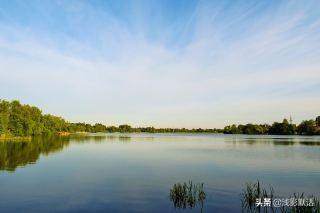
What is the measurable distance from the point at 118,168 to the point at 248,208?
2236cm

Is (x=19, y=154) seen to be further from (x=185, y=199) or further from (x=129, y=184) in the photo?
(x=185, y=199)

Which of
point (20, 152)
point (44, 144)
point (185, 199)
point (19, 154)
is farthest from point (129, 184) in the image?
point (44, 144)

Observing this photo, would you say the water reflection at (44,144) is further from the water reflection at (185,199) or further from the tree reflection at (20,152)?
the water reflection at (185,199)

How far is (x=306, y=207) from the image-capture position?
52.5 feet

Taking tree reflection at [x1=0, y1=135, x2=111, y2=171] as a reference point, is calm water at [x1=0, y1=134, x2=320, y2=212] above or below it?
below

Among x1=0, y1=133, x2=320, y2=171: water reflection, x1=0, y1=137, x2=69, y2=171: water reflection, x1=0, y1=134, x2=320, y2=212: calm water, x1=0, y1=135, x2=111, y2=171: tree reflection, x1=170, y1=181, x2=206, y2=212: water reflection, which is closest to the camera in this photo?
x1=0, y1=134, x2=320, y2=212: calm water

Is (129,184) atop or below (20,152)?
below

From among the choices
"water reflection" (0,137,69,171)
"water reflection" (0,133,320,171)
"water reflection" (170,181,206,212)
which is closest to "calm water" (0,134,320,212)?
"water reflection" (170,181,206,212)

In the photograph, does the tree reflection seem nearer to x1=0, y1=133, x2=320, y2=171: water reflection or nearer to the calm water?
x1=0, y1=133, x2=320, y2=171: water reflection

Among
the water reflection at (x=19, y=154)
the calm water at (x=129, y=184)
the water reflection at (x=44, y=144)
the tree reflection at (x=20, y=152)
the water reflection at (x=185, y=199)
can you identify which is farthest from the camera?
the water reflection at (x=44, y=144)

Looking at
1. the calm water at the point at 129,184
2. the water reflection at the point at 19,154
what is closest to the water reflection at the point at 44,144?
the water reflection at the point at 19,154

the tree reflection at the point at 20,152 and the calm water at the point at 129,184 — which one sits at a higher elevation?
the tree reflection at the point at 20,152

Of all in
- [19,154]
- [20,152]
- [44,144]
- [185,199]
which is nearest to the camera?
[185,199]

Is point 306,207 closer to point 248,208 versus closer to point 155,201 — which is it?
point 248,208
